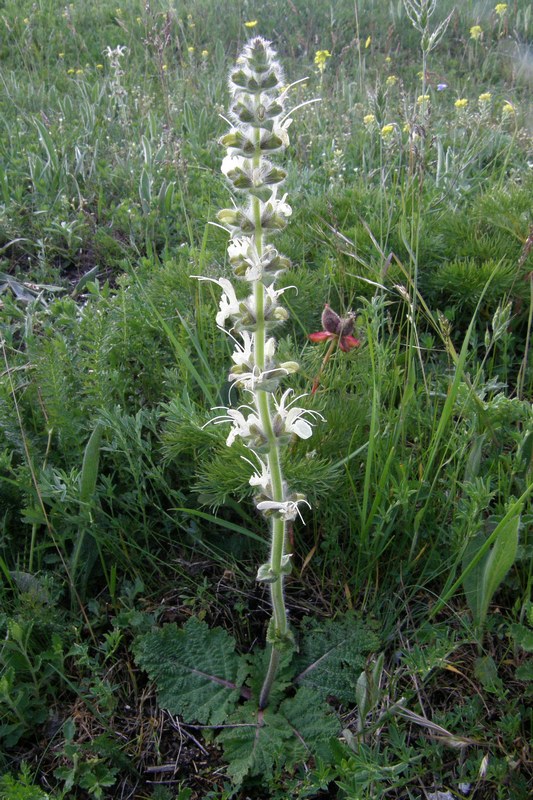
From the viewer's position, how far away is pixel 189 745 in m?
1.79

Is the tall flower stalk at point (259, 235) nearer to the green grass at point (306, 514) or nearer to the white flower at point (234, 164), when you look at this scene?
the white flower at point (234, 164)

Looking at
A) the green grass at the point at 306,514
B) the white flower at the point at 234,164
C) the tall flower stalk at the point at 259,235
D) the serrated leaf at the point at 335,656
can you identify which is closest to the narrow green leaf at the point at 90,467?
the green grass at the point at 306,514

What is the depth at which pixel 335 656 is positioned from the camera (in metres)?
1.83

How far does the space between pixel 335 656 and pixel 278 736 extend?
0.26 metres

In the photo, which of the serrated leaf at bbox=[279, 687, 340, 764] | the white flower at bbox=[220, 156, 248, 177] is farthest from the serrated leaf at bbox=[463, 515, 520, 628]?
the white flower at bbox=[220, 156, 248, 177]

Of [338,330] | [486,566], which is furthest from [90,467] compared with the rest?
[486,566]

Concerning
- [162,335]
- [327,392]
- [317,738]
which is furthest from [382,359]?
[317,738]

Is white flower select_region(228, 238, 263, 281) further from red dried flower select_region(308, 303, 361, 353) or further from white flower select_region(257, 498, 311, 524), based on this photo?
red dried flower select_region(308, 303, 361, 353)

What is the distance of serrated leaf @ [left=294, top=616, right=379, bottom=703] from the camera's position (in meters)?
1.80

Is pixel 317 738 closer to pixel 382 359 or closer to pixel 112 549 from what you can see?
pixel 112 549

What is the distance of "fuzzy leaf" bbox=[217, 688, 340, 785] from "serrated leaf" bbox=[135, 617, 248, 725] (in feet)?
0.25

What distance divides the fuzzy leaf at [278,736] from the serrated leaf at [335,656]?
2.6 inches

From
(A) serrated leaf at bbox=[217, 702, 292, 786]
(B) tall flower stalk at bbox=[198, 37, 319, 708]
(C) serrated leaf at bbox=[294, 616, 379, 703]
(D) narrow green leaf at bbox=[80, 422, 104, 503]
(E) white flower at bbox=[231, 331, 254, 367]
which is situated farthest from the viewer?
(D) narrow green leaf at bbox=[80, 422, 104, 503]

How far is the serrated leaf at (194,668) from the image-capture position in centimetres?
A: 181
